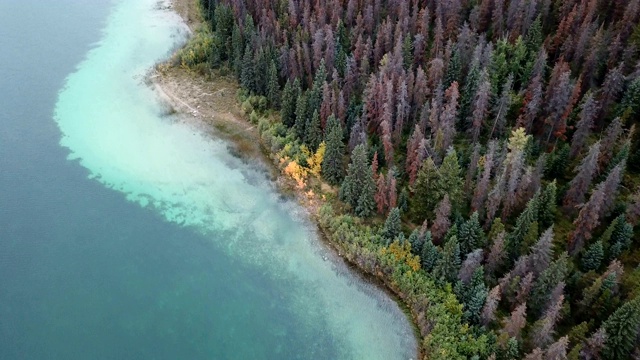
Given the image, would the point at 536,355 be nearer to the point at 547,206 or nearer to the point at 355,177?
the point at 547,206

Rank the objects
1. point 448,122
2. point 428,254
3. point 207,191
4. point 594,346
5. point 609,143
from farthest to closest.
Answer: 1. point 207,191
2. point 448,122
3. point 609,143
4. point 428,254
5. point 594,346

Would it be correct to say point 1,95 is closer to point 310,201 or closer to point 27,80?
point 27,80

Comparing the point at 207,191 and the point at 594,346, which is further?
the point at 207,191

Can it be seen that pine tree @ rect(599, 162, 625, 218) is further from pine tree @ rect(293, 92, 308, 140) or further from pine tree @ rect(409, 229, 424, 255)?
pine tree @ rect(293, 92, 308, 140)

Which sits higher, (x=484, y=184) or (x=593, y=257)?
(x=484, y=184)

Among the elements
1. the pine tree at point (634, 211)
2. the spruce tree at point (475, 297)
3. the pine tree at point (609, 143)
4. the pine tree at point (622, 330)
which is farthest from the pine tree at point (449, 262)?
the pine tree at point (609, 143)

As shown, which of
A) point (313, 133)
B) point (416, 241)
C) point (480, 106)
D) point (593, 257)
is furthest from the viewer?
point (313, 133)

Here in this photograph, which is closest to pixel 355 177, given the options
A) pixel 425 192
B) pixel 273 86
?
pixel 425 192
